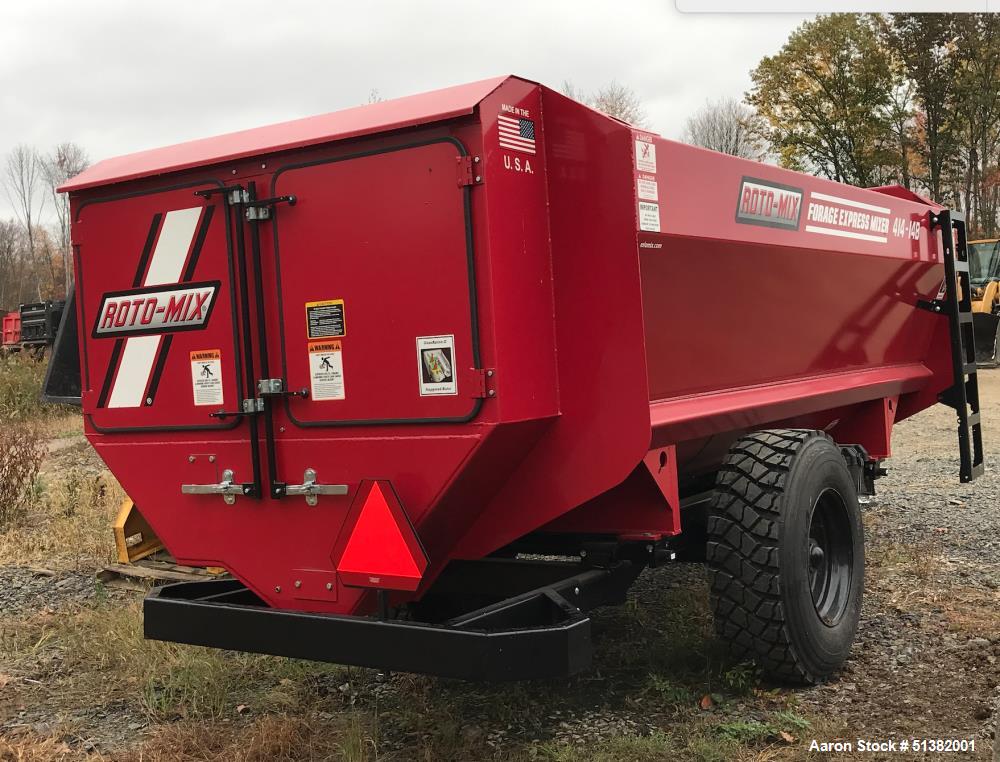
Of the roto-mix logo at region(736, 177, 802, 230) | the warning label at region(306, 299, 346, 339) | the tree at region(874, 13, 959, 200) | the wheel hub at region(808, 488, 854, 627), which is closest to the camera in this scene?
the warning label at region(306, 299, 346, 339)

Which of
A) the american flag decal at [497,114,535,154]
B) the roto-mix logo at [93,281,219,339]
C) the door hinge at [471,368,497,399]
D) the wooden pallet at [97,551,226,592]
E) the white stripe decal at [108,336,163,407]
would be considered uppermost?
the american flag decal at [497,114,535,154]

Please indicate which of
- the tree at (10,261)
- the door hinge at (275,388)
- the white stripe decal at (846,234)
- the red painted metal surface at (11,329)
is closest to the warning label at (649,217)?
the door hinge at (275,388)

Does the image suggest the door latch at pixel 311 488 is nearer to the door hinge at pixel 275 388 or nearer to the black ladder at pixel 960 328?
Result: the door hinge at pixel 275 388

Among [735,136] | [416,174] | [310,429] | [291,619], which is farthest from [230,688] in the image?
[735,136]

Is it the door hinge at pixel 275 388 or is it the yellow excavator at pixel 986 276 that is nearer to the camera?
the door hinge at pixel 275 388

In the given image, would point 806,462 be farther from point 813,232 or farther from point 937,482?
point 937,482

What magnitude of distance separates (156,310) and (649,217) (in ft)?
6.16

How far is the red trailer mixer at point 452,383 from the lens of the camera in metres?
3.10

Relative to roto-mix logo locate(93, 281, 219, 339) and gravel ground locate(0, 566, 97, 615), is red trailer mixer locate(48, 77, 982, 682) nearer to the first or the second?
roto-mix logo locate(93, 281, 219, 339)

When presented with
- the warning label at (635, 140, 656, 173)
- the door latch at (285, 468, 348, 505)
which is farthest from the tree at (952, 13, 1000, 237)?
the door latch at (285, 468, 348, 505)

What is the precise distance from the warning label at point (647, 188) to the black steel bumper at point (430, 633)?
4.34 feet

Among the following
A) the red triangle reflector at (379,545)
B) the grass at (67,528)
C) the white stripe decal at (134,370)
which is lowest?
the grass at (67,528)

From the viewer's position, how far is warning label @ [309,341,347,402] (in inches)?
132

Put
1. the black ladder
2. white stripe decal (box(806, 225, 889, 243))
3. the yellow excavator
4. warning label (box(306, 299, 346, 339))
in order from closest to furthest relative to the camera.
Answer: warning label (box(306, 299, 346, 339)) < white stripe decal (box(806, 225, 889, 243)) < the black ladder < the yellow excavator
